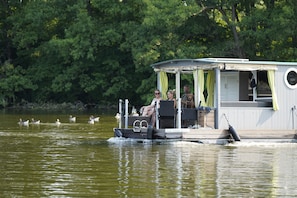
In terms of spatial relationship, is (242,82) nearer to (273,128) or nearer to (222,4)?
(273,128)

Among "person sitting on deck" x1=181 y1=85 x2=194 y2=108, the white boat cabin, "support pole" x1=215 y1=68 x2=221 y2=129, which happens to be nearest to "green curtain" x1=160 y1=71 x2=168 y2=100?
the white boat cabin

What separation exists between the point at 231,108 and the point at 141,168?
7.92 m

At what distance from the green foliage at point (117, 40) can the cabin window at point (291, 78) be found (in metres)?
17.8

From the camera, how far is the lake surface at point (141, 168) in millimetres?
15359

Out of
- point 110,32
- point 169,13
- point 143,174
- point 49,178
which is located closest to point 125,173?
point 143,174

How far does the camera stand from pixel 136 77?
187 ft

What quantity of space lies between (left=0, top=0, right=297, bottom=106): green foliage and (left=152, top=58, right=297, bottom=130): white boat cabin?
17.7 meters

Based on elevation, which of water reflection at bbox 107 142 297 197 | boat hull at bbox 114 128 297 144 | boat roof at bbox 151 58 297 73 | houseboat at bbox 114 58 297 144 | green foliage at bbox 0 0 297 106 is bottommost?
water reflection at bbox 107 142 297 197

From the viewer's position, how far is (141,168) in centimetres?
1880

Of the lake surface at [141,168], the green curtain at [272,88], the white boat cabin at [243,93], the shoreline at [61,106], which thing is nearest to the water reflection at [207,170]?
the lake surface at [141,168]

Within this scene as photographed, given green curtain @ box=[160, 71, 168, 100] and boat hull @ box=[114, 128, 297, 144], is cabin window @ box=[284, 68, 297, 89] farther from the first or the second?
green curtain @ box=[160, 71, 168, 100]

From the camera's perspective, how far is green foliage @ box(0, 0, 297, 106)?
47.1m

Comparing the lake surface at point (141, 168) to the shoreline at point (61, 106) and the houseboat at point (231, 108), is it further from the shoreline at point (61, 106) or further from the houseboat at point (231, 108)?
the shoreline at point (61, 106)

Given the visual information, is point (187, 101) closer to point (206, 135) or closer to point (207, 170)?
point (206, 135)
